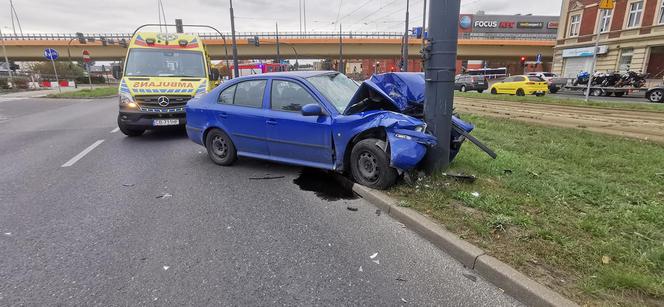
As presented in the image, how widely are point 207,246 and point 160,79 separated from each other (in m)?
6.44

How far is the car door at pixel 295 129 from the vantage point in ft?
16.0

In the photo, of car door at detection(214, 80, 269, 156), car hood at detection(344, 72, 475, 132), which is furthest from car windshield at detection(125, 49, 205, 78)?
car hood at detection(344, 72, 475, 132)

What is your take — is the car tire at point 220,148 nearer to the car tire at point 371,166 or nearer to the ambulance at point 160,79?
the car tire at point 371,166

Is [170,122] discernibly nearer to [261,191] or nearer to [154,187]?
[154,187]

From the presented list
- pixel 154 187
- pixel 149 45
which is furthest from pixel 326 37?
pixel 154 187

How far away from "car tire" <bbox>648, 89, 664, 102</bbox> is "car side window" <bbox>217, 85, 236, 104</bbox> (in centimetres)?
2293

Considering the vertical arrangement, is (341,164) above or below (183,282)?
above

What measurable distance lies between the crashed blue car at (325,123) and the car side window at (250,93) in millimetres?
16

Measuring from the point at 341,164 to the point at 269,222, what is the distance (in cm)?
136

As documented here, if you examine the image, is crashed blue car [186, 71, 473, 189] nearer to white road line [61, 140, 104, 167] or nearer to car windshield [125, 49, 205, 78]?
white road line [61, 140, 104, 167]

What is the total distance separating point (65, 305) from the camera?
254 centimetres

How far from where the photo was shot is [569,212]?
365 centimetres

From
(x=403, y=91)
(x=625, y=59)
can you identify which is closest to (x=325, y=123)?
(x=403, y=91)

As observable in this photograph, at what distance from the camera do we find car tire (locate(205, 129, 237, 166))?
605cm
